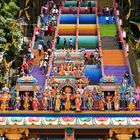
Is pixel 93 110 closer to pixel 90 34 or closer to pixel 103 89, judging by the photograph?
pixel 103 89

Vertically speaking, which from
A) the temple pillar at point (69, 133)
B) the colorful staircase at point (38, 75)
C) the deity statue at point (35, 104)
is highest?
the colorful staircase at point (38, 75)

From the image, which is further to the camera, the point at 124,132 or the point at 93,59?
the point at 93,59

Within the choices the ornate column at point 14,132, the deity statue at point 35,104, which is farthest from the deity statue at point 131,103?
the ornate column at point 14,132

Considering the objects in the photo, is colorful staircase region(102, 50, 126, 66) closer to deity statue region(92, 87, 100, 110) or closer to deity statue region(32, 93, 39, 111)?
deity statue region(92, 87, 100, 110)

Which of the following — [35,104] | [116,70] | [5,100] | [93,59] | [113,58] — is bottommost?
[35,104]

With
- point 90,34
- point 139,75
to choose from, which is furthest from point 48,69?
point 90,34

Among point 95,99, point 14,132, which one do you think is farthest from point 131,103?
point 14,132

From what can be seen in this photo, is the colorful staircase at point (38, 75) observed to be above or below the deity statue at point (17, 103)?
above

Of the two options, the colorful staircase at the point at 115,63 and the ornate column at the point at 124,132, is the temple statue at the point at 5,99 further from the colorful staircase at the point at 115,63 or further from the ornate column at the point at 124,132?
the colorful staircase at the point at 115,63

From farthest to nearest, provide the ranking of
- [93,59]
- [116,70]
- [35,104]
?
[93,59] < [116,70] < [35,104]

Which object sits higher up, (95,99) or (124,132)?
(95,99)

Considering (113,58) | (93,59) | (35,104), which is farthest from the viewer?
(113,58)

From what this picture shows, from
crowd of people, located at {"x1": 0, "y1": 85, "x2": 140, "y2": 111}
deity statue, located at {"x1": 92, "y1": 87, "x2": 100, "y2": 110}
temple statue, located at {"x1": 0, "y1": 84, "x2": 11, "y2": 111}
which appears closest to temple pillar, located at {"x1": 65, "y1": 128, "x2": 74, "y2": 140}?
crowd of people, located at {"x1": 0, "y1": 85, "x2": 140, "y2": 111}

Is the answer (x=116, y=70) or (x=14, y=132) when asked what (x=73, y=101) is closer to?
(x=14, y=132)
